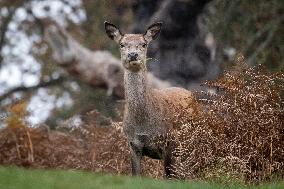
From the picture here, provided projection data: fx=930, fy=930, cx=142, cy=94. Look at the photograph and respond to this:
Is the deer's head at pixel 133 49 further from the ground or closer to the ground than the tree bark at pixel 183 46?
closer to the ground

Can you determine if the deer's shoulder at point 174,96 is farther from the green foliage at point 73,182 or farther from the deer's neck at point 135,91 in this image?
the green foliage at point 73,182

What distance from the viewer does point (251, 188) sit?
10562 mm

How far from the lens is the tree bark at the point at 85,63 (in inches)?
779

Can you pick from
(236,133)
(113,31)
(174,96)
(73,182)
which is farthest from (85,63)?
(73,182)

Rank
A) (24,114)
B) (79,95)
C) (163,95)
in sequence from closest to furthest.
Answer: (163,95)
(24,114)
(79,95)

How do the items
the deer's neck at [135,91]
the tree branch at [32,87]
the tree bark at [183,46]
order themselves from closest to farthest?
the deer's neck at [135,91] < the tree bark at [183,46] < the tree branch at [32,87]

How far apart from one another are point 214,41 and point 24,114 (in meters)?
6.70

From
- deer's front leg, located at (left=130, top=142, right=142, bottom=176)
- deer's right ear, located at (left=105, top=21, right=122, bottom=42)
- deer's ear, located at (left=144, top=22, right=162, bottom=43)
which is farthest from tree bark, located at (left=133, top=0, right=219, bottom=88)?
deer's front leg, located at (left=130, top=142, right=142, bottom=176)

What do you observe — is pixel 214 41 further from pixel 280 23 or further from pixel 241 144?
pixel 241 144

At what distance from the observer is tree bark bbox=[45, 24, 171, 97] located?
19797mm

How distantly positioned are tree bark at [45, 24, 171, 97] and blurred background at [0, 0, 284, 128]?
0.02 m

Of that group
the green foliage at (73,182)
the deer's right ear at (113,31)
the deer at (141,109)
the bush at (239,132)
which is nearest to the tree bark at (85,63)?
the deer's right ear at (113,31)

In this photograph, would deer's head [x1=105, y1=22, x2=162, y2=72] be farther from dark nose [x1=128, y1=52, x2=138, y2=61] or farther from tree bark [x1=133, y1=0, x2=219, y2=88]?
tree bark [x1=133, y1=0, x2=219, y2=88]

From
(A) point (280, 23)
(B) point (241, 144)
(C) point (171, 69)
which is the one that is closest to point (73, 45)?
(C) point (171, 69)
